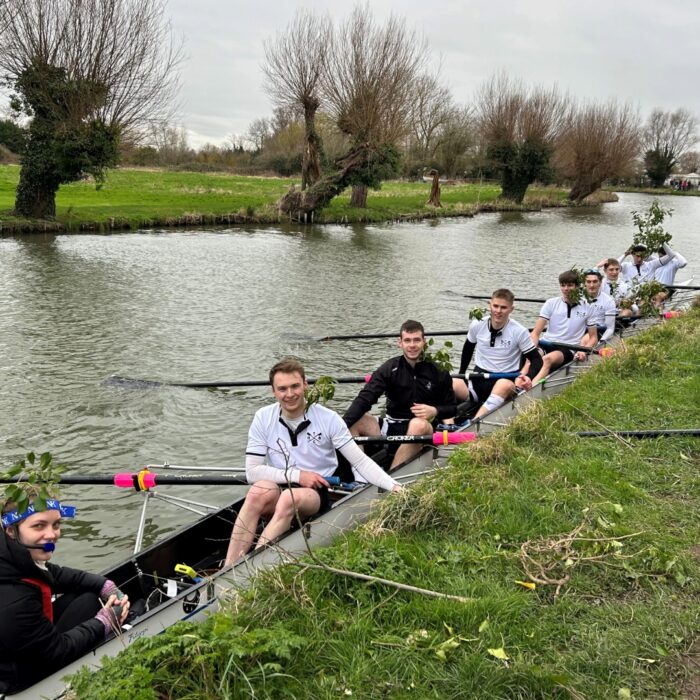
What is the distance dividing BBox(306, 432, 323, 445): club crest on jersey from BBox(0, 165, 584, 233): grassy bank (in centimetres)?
2316

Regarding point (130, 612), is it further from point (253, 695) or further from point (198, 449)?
point (198, 449)

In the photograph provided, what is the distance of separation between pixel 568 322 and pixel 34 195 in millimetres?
22786

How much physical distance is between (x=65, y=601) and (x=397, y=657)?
216 cm

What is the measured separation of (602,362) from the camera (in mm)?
8742

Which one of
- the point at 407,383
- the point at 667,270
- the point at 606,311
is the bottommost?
the point at 407,383

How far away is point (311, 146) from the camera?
34.5 m

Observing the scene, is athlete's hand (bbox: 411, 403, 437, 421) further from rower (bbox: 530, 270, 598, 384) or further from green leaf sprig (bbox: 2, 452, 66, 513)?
rower (bbox: 530, 270, 598, 384)

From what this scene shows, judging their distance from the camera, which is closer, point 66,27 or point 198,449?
point 198,449

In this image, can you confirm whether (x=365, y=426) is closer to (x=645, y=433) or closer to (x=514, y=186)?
(x=645, y=433)

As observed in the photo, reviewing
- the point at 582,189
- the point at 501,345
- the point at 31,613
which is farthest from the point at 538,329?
the point at 582,189

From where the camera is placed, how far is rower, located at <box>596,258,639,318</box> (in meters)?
12.5

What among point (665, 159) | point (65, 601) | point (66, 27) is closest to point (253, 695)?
point (65, 601)

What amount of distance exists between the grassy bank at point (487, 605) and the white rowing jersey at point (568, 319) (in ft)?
15.2

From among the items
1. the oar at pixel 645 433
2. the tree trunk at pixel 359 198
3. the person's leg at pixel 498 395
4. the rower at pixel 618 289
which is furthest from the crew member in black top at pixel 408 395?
the tree trunk at pixel 359 198
